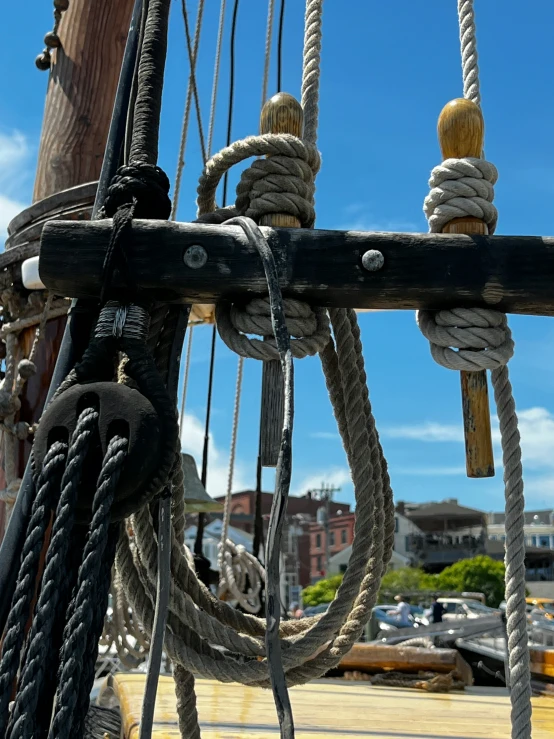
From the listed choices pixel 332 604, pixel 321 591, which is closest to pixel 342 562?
pixel 321 591

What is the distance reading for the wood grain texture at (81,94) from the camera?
103 inches

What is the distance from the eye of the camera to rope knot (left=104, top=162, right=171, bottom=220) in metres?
1.28

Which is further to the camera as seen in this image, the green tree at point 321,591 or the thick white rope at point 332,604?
the green tree at point 321,591

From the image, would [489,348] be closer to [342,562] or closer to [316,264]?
[316,264]

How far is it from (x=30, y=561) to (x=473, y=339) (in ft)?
2.51

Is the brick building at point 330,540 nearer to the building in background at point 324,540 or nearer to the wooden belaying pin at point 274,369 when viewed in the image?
the building in background at point 324,540

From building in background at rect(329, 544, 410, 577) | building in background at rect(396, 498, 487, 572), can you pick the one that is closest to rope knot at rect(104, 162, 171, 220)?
building in background at rect(396, 498, 487, 572)

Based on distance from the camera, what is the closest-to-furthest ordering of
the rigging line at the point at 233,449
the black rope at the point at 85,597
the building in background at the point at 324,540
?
the black rope at the point at 85,597 < the rigging line at the point at 233,449 < the building in background at the point at 324,540

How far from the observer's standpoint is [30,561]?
1.06 metres

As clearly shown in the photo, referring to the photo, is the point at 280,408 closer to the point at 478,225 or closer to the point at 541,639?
the point at 478,225

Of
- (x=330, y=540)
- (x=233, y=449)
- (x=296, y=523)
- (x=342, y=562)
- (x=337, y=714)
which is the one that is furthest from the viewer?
(x=330, y=540)

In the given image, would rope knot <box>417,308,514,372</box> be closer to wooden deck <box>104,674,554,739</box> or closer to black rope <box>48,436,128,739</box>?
black rope <box>48,436,128,739</box>

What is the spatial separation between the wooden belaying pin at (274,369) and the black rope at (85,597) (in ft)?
0.87

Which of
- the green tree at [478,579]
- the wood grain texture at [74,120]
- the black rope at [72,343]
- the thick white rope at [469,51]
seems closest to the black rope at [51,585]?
the black rope at [72,343]
